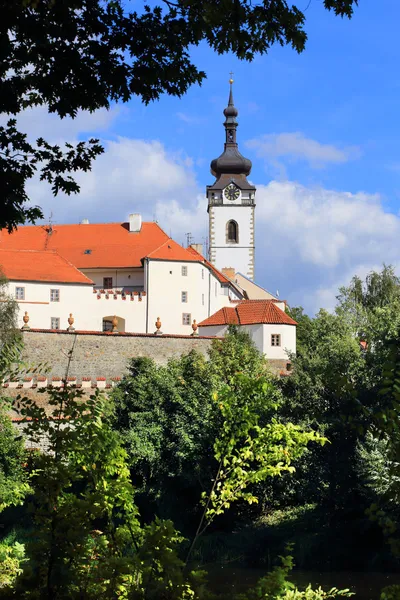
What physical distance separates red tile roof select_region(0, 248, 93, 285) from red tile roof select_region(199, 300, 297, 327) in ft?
26.3

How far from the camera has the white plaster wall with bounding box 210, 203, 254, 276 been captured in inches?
3219

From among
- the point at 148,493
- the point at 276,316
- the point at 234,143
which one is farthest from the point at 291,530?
the point at 234,143

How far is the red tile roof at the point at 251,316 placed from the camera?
5038 cm

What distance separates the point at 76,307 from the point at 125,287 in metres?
6.29

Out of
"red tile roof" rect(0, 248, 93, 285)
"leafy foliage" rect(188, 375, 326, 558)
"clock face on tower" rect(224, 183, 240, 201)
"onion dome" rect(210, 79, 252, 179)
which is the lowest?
"leafy foliage" rect(188, 375, 326, 558)

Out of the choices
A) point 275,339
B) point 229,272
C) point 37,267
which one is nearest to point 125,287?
point 37,267

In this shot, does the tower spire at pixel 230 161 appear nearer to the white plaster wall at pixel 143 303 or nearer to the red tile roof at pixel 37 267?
the white plaster wall at pixel 143 303

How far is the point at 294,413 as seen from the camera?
28.0 m

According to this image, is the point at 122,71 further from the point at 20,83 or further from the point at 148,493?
the point at 148,493

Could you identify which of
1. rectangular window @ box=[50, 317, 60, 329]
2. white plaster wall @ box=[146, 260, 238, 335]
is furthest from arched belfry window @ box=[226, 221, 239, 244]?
rectangular window @ box=[50, 317, 60, 329]

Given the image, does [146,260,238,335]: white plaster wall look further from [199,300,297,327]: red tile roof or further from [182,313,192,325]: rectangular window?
[199,300,297,327]: red tile roof

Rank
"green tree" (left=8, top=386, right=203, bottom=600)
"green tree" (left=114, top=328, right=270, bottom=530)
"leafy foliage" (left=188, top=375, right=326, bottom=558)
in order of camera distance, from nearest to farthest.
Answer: "green tree" (left=8, top=386, right=203, bottom=600)
"leafy foliage" (left=188, top=375, right=326, bottom=558)
"green tree" (left=114, top=328, right=270, bottom=530)

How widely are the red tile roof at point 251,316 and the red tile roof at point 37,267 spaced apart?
8030mm

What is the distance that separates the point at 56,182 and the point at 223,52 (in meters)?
2.57
